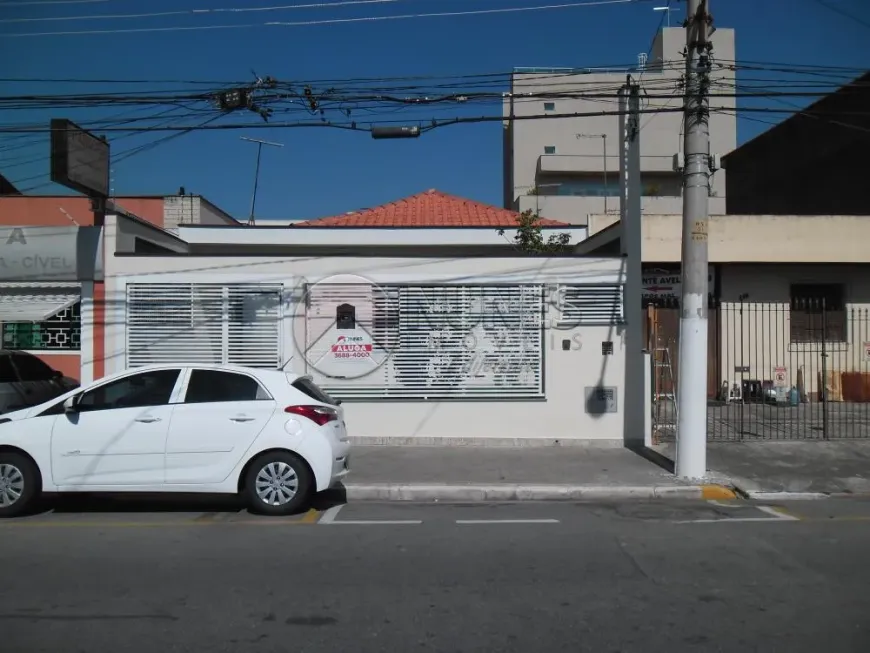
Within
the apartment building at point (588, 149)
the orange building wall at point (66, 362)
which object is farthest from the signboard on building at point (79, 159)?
the apartment building at point (588, 149)

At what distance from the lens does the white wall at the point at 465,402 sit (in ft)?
42.1

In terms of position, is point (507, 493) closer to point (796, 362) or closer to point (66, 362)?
point (66, 362)

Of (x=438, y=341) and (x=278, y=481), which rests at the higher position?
(x=438, y=341)

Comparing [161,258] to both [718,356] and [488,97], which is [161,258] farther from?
[718,356]

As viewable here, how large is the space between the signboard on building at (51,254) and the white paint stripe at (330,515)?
262 inches

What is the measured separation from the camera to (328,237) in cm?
2016

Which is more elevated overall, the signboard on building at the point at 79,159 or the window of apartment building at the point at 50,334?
the signboard on building at the point at 79,159

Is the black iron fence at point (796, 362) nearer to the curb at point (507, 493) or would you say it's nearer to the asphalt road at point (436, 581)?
the curb at point (507, 493)

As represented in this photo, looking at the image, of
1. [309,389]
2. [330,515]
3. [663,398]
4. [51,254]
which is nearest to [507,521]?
[330,515]

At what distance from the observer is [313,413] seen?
8289 mm

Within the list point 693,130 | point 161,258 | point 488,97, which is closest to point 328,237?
point 161,258

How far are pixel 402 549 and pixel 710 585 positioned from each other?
264 centimetres

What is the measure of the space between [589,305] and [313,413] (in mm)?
6219

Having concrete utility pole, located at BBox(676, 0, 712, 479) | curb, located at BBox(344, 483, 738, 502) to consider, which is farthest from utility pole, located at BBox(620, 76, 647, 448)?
curb, located at BBox(344, 483, 738, 502)
